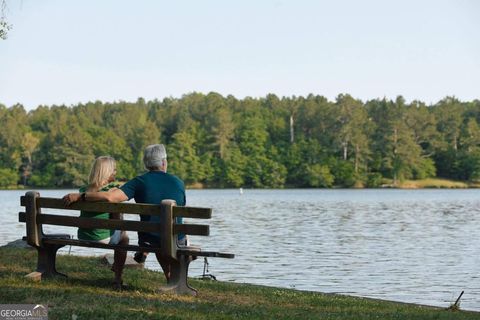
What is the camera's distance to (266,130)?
Result: 503 ft

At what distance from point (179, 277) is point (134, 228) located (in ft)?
2.99

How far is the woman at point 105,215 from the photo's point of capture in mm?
10930

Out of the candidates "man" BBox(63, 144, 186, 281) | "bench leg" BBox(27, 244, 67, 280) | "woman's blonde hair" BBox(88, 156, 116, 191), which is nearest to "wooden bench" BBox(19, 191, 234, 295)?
"bench leg" BBox(27, 244, 67, 280)

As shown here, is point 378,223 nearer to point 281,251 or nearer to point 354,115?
point 281,251

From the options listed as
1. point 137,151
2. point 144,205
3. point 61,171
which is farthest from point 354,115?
point 144,205

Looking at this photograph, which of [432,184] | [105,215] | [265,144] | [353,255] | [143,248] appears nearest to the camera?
[143,248]

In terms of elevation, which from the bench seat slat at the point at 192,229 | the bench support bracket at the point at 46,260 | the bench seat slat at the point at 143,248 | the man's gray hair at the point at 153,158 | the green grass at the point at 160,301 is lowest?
the green grass at the point at 160,301

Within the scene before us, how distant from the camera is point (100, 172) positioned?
10.9m

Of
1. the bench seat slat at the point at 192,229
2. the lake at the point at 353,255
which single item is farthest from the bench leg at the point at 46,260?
the lake at the point at 353,255

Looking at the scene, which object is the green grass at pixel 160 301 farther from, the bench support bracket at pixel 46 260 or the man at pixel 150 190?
the man at pixel 150 190

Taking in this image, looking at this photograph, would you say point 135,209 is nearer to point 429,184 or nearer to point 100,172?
point 100,172

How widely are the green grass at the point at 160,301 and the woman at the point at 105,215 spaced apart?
1.44 feet

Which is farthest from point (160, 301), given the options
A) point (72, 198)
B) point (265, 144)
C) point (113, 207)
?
point (265, 144)

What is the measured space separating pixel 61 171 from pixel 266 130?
40.4 m
